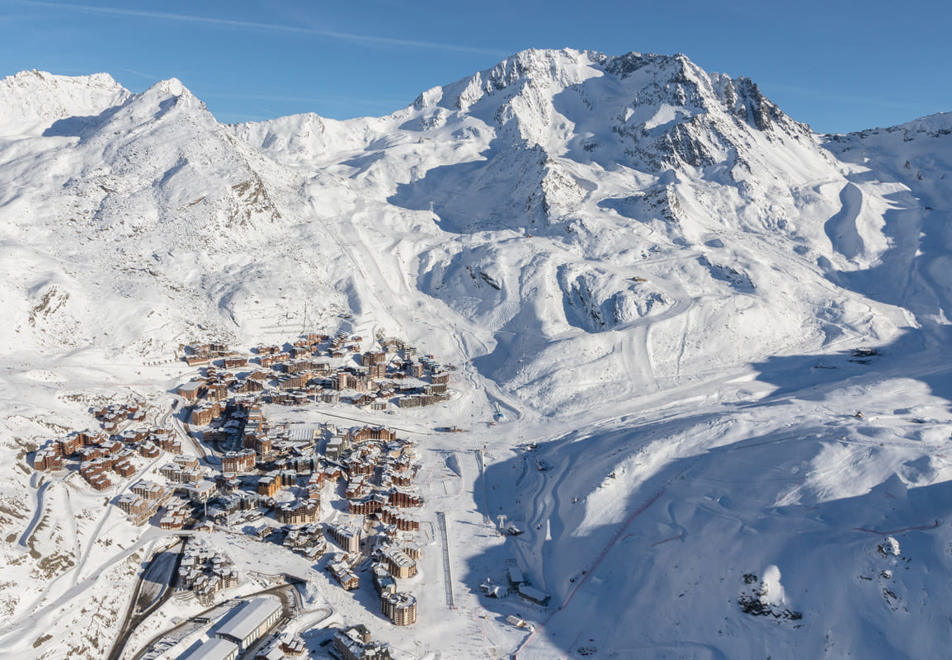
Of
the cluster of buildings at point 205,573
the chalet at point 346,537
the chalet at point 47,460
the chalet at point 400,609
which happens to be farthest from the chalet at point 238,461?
the chalet at point 400,609

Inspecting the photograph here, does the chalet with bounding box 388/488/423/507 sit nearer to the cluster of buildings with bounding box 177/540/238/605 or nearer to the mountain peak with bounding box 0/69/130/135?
the cluster of buildings with bounding box 177/540/238/605

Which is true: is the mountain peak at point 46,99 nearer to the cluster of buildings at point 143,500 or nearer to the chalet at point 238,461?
the chalet at point 238,461

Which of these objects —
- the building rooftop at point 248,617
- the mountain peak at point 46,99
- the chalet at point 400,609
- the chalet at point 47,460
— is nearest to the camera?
the building rooftop at point 248,617

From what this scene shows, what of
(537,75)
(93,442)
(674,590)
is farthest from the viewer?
(537,75)

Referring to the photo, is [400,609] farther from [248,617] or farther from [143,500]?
[143,500]

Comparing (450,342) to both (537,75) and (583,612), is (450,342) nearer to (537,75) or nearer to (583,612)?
(583,612)

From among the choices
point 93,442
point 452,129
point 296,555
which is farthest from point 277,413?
point 452,129

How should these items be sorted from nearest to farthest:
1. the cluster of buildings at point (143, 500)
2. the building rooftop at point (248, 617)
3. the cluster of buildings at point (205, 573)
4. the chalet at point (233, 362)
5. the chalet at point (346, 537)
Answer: the building rooftop at point (248, 617)
the cluster of buildings at point (205, 573)
the chalet at point (346, 537)
the cluster of buildings at point (143, 500)
the chalet at point (233, 362)
